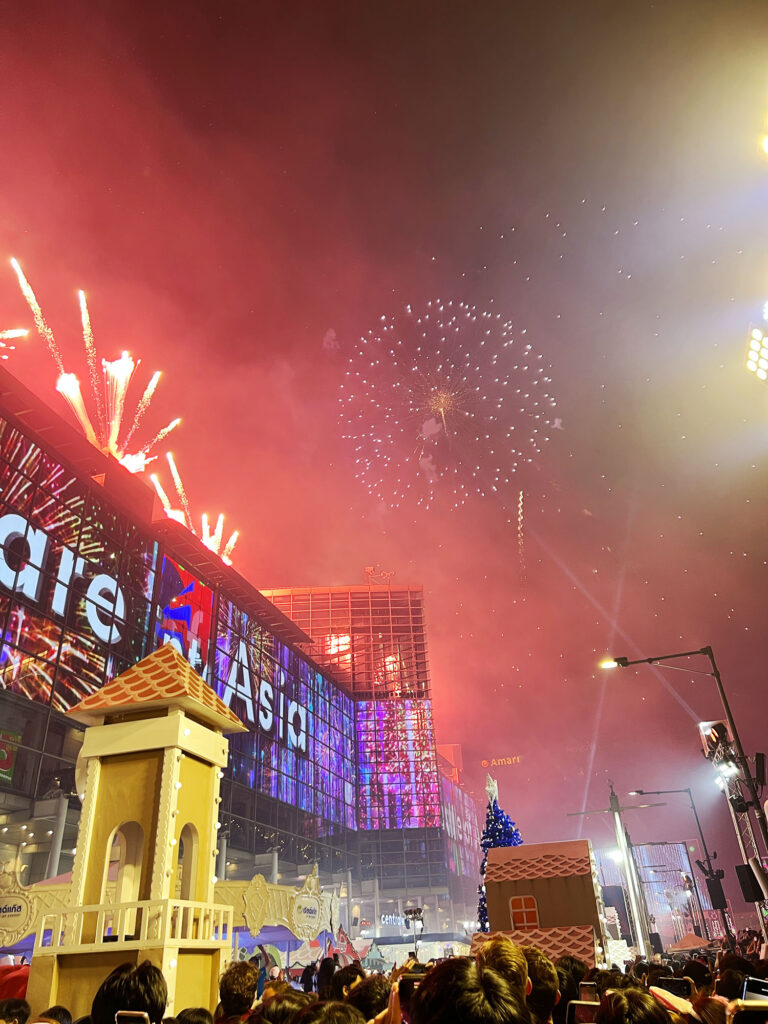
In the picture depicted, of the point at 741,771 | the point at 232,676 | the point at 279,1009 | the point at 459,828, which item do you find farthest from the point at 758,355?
the point at 459,828

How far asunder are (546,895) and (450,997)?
70.1ft

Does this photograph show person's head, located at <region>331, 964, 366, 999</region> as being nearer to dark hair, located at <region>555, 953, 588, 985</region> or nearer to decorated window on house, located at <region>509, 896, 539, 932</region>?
dark hair, located at <region>555, 953, 588, 985</region>

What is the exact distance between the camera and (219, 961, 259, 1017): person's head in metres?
5.86

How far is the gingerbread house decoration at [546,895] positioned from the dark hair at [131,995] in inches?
661

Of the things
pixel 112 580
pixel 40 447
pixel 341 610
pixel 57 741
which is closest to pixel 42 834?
pixel 57 741

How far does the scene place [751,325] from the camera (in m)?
26.2

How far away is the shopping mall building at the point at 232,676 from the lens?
31.5 m

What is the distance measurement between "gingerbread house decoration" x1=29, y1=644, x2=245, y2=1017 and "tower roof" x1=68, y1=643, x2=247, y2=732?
0.8 inches

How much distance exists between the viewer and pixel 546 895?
20.5 m

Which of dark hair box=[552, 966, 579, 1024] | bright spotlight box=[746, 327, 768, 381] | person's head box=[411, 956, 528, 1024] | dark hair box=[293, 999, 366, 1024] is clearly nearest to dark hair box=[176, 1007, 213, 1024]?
dark hair box=[293, 999, 366, 1024]

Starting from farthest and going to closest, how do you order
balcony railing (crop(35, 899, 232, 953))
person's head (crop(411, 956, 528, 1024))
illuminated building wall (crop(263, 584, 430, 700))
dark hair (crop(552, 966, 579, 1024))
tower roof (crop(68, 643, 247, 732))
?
illuminated building wall (crop(263, 584, 430, 700)), tower roof (crop(68, 643, 247, 732)), balcony railing (crop(35, 899, 232, 953)), dark hair (crop(552, 966, 579, 1024)), person's head (crop(411, 956, 528, 1024))

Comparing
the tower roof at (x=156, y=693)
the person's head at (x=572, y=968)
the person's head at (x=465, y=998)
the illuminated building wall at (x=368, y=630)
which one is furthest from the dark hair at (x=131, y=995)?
the illuminated building wall at (x=368, y=630)

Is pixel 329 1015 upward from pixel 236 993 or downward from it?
upward

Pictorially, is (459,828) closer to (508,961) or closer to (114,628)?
(114,628)
